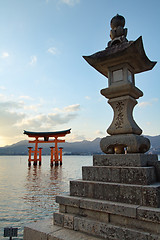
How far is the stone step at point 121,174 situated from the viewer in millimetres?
2854

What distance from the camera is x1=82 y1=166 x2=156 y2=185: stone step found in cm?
285

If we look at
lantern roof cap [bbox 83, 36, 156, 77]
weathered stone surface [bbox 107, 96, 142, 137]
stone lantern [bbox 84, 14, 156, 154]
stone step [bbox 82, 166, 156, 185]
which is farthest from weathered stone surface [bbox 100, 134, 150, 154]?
lantern roof cap [bbox 83, 36, 156, 77]

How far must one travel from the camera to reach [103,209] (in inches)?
111

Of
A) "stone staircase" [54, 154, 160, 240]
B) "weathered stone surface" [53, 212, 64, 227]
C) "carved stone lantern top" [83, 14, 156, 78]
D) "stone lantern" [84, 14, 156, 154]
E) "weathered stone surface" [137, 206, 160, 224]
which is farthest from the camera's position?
"carved stone lantern top" [83, 14, 156, 78]

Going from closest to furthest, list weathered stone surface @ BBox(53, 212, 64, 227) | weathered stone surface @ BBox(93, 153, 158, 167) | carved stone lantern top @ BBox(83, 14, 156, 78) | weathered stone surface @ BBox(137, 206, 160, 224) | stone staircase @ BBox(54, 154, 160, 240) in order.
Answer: weathered stone surface @ BBox(137, 206, 160, 224)
stone staircase @ BBox(54, 154, 160, 240)
weathered stone surface @ BBox(93, 153, 158, 167)
weathered stone surface @ BBox(53, 212, 64, 227)
carved stone lantern top @ BBox(83, 14, 156, 78)

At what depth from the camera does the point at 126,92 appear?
3723 mm

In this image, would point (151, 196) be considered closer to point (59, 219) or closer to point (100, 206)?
A: point (100, 206)

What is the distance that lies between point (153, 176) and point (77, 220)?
151 cm

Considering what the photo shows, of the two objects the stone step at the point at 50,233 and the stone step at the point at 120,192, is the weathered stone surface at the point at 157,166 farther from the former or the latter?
the stone step at the point at 50,233

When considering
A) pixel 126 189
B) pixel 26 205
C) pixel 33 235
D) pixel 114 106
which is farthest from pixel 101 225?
pixel 26 205

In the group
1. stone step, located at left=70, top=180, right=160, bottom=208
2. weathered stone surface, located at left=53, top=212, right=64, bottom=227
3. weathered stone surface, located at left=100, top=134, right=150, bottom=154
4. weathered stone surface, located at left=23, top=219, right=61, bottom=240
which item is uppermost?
weathered stone surface, located at left=100, top=134, right=150, bottom=154

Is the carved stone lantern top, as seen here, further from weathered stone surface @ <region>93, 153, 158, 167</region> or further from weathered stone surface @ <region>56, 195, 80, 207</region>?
weathered stone surface @ <region>56, 195, 80, 207</region>

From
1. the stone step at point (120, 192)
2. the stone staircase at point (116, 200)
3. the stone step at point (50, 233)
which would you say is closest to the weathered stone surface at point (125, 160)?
the stone staircase at point (116, 200)

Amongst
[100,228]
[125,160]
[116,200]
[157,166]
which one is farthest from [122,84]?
[100,228]
